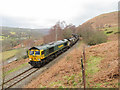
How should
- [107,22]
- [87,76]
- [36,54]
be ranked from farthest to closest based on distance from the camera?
[107,22] < [36,54] < [87,76]

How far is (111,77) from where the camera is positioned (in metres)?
6.83

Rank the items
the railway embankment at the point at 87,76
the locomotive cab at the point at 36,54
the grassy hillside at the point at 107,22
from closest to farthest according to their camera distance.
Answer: the railway embankment at the point at 87,76
the locomotive cab at the point at 36,54
the grassy hillside at the point at 107,22

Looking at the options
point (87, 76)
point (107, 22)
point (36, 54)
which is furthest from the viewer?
point (107, 22)

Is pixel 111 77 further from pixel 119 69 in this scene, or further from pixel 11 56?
pixel 11 56

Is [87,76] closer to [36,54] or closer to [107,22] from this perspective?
[36,54]

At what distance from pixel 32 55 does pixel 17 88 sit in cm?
596

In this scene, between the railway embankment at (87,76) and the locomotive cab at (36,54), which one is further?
the locomotive cab at (36,54)

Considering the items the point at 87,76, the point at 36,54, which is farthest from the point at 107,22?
the point at 87,76

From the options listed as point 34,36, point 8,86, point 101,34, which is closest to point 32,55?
point 8,86

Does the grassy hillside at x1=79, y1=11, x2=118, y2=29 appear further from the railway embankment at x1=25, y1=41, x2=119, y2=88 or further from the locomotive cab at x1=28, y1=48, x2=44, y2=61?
the locomotive cab at x1=28, y1=48, x2=44, y2=61

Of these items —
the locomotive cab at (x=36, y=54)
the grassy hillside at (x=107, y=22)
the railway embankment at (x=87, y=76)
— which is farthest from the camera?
the grassy hillside at (x=107, y=22)

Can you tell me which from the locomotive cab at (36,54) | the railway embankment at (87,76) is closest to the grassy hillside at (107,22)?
the railway embankment at (87,76)

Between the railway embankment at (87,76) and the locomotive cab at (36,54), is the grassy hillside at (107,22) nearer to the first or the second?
the railway embankment at (87,76)

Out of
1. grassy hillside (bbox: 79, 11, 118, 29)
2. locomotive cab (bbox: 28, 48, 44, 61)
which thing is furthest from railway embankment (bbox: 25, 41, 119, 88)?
grassy hillside (bbox: 79, 11, 118, 29)
